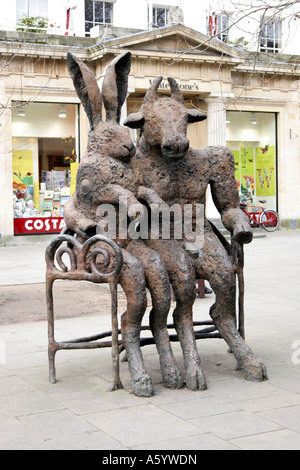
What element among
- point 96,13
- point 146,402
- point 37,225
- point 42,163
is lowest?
point 146,402

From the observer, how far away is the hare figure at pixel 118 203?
4633 mm

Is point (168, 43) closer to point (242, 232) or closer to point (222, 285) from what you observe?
point (242, 232)

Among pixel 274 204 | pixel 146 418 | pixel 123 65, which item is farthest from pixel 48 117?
pixel 146 418

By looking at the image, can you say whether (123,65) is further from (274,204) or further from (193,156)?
→ (274,204)

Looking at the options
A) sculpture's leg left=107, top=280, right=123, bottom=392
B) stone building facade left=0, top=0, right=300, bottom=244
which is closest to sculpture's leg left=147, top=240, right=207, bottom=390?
sculpture's leg left=107, top=280, right=123, bottom=392

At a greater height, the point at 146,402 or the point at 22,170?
the point at 22,170

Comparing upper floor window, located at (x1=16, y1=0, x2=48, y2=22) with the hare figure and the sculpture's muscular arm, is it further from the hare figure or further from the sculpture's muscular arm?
the sculpture's muscular arm

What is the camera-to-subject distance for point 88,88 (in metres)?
4.98

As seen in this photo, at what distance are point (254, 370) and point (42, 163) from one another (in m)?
15.8

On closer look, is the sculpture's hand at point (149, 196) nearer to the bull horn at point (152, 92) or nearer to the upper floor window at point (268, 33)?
the bull horn at point (152, 92)

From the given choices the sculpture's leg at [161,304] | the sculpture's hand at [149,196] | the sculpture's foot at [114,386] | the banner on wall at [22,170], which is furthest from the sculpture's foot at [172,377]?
the banner on wall at [22,170]

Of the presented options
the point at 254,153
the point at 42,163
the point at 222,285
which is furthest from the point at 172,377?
the point at 254,153

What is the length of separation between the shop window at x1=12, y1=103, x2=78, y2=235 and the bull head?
14543 millimetres

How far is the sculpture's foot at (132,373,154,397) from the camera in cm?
443
